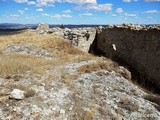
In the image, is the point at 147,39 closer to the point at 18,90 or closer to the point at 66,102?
the point at 66,102

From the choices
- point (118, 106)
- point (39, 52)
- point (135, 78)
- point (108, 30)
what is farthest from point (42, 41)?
point (118, 106)

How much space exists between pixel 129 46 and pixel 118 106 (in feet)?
26.7

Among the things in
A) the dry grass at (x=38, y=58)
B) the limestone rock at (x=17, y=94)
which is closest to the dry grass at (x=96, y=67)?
the dry grass at (x=38, y=58)

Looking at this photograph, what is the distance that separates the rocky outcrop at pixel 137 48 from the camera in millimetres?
15109

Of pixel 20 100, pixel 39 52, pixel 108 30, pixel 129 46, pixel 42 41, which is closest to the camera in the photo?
pixel 20 100

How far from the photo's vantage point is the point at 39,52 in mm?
20594

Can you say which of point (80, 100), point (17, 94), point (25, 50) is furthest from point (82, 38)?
point (17, 94)

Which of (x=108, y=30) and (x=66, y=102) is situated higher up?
(x=108, y=30)

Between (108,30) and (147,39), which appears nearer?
(147,39)

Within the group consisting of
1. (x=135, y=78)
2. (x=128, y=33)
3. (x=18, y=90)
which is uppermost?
(x=128, y=33)

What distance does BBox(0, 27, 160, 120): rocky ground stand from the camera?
33.5ft

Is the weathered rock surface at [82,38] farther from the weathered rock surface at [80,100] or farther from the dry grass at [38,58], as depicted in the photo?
the weathered rock surface at [80,100]

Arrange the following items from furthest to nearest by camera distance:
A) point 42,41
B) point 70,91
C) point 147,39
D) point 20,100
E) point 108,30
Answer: point 42,41, point 108,30, point 147,39, point 70,91, point 20,100

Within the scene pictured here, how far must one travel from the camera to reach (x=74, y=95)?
38.2ft
